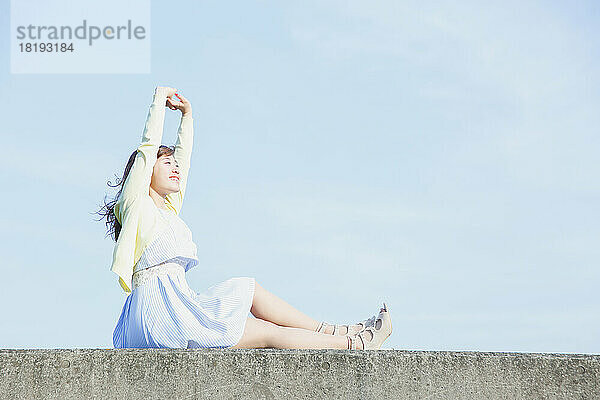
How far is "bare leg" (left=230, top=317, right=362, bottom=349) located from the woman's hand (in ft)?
5.12

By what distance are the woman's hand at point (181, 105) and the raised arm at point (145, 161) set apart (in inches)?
9.0

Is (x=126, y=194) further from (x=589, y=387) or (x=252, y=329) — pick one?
(x=589, y=387)

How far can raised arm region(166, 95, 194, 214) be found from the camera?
519cm

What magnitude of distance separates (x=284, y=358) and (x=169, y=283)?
3.77 feet

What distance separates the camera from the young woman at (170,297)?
4414mm

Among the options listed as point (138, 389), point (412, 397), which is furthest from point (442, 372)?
point (138, 389)

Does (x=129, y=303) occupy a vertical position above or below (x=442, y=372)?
above

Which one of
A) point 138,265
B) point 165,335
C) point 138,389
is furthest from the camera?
point 138,265

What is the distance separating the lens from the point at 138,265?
4.64 m

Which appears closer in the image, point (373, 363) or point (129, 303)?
point (373, 363)

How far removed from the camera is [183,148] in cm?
525

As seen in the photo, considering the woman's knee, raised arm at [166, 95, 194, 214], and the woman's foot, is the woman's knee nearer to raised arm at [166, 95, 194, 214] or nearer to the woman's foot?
the woman's foot

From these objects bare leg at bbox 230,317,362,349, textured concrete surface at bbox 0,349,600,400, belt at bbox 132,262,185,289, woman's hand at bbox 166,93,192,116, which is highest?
woman's hand at bbox 166,93,192,116

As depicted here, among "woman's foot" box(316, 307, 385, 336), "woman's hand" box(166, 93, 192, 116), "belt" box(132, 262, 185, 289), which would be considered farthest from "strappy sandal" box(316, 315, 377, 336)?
"woman's hand" box(166, 93, 192, 116)
